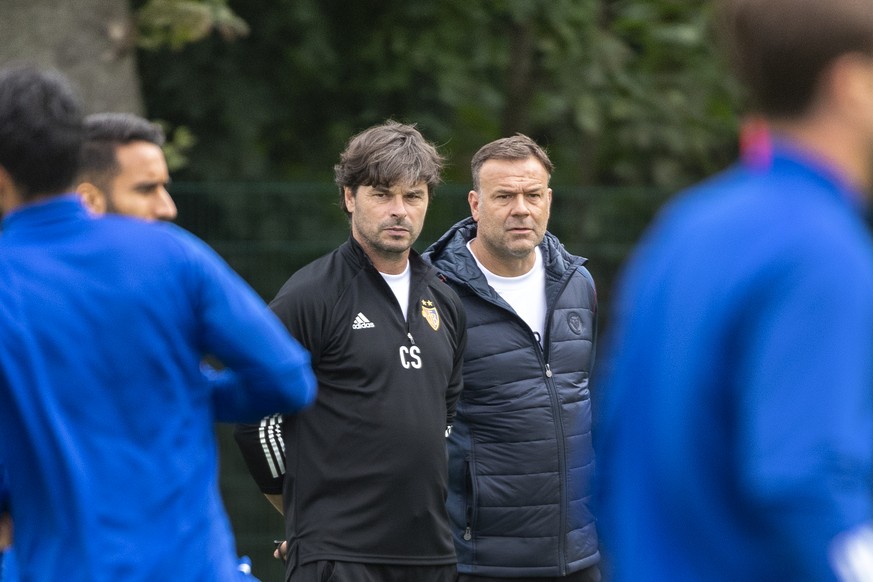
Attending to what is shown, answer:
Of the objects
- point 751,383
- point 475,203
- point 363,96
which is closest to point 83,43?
point 363,96

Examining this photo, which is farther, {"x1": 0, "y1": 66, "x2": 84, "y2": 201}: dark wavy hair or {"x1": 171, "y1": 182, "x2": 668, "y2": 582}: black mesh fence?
{"x1": 171, "y1": 182, "x2": 668, "y2": 582}: black mesh fence

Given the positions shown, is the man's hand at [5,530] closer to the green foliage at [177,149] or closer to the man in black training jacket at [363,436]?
the man in black training jacket at [363,436]

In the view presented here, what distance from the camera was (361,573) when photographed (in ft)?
14.9

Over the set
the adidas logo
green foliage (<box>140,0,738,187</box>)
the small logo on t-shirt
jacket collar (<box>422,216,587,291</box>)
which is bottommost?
the small logo on t-shirt

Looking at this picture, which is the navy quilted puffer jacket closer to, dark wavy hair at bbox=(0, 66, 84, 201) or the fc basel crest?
the fc basel crest

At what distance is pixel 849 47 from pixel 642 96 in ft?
27.6

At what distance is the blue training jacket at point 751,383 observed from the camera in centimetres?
167

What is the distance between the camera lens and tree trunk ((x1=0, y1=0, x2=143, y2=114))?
7727 millimetres

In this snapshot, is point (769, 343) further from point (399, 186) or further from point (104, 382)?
point (399, 186)

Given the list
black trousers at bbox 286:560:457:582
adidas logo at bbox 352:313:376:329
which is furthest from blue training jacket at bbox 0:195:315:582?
adidas logo at bbox 352:313:376:329

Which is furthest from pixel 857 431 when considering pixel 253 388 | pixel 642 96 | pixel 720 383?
pixel 642 96

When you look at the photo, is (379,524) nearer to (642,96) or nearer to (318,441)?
(318,441)

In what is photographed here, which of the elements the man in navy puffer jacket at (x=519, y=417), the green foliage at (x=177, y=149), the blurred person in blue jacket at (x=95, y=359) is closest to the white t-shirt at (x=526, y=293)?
the man in navy puffer jacket at (x=519, y=417)

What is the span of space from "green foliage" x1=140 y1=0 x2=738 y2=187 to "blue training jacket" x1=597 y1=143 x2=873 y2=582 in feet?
21.4
